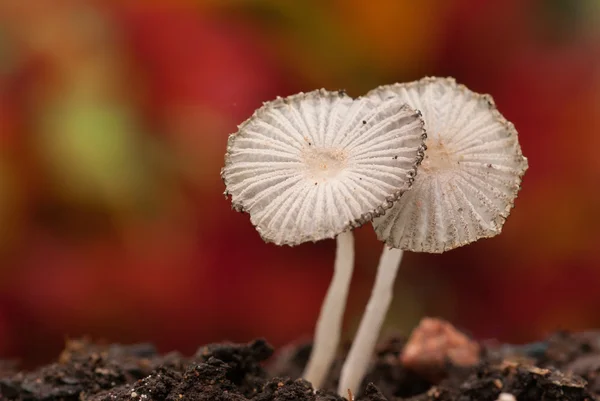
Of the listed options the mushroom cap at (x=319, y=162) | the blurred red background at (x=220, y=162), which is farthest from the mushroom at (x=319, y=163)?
the blurred red background at (x=220, y=162)

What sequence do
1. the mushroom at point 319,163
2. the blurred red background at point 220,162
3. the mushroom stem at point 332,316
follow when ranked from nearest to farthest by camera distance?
the mushroom at point 319,163 < the mushroom stem at point 332,316 < the blurred red background at point 220,162

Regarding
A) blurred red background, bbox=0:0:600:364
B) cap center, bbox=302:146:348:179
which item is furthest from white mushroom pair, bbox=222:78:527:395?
blurred red background, bbox=0:0:600:364

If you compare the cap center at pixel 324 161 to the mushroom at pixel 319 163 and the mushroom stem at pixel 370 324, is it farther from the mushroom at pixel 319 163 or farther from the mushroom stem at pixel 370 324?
the mushroom stem at pixel 370 324

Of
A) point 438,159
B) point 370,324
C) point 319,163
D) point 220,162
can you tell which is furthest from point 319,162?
point 220,162

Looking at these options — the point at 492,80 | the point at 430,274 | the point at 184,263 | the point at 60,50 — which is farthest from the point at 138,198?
the point at 492,80

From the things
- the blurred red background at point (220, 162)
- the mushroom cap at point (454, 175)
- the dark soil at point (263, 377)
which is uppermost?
the blurred red background at point (220, 162)

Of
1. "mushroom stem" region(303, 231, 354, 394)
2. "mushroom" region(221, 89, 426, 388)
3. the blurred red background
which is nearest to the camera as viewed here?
"mushroom" region(221, 89, 426, 388)

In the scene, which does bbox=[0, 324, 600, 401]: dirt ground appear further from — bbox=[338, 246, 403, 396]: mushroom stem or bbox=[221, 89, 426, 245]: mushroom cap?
bbox=[221, 89, 426, 245]: mushroom cap

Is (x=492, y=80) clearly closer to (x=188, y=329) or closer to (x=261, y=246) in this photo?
(x=261, y=246)
